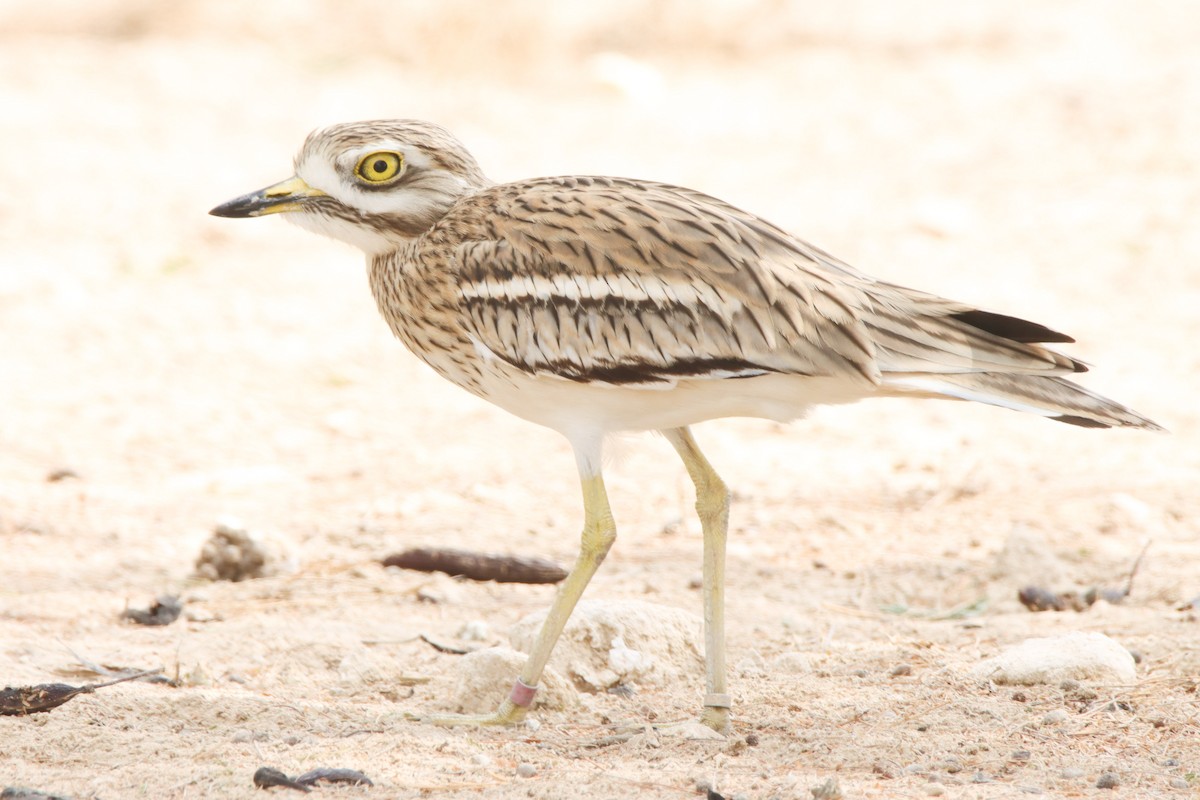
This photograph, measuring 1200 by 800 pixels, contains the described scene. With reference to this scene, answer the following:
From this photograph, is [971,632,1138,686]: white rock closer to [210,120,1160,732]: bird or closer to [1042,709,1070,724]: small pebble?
[1042,709,1070,724]: small pebble

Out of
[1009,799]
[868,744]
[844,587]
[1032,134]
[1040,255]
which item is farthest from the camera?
[1032,134]

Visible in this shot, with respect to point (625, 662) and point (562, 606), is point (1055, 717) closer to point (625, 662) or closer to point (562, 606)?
point (625, 662)

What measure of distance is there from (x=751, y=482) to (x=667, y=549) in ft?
2.47

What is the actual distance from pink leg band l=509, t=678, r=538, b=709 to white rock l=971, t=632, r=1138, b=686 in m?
1.14

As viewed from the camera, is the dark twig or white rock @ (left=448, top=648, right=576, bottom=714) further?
the dark twig

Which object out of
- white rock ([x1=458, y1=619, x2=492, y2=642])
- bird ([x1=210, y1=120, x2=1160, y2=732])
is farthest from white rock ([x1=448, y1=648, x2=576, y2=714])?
white rock ([x1=458, y1=619, x2=492, y2=642])

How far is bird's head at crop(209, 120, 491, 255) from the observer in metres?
4.01

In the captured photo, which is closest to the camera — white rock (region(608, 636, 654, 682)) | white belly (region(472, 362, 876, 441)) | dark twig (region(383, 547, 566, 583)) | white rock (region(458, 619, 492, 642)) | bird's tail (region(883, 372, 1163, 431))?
bird's tail (region(883, 372, 1163, 431))

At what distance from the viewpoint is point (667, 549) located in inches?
208

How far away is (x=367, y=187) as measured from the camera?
13.2ft

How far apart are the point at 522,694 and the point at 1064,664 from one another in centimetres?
136

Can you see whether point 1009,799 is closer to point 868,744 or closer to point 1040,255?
point 868,744

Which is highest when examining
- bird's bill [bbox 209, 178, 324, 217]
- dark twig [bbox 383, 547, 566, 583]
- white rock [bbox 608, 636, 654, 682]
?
bird's bill [bbox 209, 178, 324, 217]

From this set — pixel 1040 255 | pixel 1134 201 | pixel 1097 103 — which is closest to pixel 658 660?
pixel 1040 255
